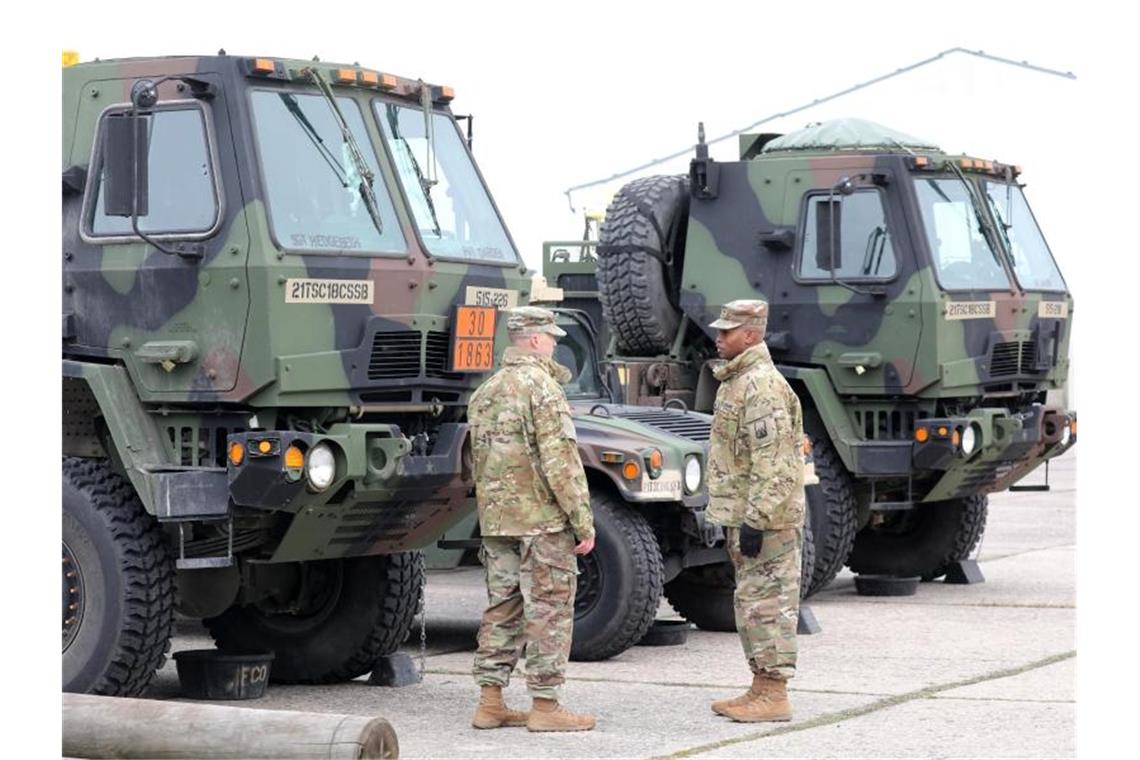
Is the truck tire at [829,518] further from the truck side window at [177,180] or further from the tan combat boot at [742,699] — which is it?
the truck side window at [177,180]

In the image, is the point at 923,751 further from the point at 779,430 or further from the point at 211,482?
the point at 211,482

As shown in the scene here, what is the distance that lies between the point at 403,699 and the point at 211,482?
1.58 meters

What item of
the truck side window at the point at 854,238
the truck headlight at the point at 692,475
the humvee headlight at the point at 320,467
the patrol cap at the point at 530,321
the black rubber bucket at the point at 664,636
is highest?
the truck side window at the point at 854,238

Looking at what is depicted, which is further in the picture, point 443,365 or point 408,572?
point 408,572

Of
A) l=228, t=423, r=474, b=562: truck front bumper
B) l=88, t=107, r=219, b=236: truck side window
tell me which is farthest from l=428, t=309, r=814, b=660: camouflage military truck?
l=88, t=107, r=219, b=236: truck side window

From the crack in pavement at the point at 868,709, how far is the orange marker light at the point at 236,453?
81.7 inches

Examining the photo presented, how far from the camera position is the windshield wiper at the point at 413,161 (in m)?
9.73

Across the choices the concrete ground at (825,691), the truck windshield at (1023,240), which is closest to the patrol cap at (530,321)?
the concrete ground at (825,691)

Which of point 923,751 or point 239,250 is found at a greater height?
point 239,250

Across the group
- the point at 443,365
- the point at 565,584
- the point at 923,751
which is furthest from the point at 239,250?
the point at 923,751

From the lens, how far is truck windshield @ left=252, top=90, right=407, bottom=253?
30.0 ft

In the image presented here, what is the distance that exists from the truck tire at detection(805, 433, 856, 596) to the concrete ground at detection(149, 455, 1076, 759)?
26cm

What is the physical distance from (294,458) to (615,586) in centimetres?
267

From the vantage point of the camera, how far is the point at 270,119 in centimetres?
928
